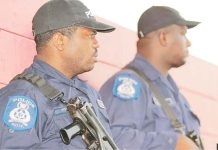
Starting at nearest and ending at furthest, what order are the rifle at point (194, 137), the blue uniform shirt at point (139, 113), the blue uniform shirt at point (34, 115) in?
the blue uniform shirt at point (34, 115)
the blue uniform shirt at point (139, 113)
the rifle at point (194, 137)

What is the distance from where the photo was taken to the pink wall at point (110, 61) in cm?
205

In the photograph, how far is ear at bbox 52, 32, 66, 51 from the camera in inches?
62.6

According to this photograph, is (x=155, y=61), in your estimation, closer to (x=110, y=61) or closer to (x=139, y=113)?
(x=139, y=113)

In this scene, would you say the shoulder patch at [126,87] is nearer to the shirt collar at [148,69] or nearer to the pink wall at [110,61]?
the shirt collar at [148,69]

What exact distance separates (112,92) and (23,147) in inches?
26.8

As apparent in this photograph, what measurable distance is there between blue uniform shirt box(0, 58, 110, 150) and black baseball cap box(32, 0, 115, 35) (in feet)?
0.43

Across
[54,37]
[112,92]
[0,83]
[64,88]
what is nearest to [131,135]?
→ [112,92]

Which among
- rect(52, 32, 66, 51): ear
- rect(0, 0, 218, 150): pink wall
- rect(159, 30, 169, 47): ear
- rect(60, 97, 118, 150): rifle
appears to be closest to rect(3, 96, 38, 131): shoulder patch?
rect(60, 97, 118, 150): rifle

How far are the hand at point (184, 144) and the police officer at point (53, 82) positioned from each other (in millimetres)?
368

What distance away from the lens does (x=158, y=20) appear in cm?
215

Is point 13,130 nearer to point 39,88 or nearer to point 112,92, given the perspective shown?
point 39,88

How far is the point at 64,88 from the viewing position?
154 cm

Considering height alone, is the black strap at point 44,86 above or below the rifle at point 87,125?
above

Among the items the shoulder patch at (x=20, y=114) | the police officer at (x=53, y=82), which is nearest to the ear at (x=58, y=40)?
the police officer at (x=53, y=82)
